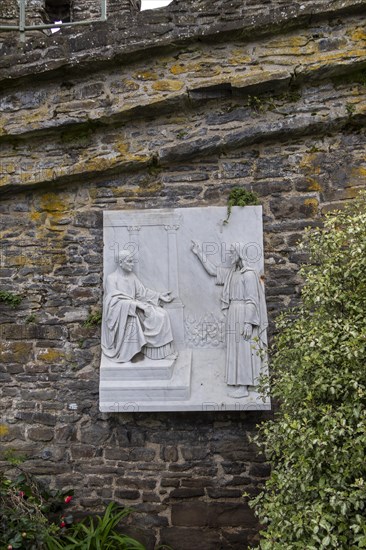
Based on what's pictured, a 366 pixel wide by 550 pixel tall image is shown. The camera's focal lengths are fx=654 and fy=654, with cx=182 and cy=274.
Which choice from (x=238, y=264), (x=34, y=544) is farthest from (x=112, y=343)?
(x=34, y=544)

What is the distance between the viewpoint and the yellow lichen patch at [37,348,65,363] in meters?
5.48

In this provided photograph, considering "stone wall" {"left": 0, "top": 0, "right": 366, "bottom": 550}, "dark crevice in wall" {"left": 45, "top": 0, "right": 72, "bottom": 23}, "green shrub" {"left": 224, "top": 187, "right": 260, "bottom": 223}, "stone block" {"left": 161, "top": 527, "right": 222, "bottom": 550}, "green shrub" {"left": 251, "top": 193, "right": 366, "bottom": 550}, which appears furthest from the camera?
"dark crevice in wall" {"left": 45, "top": 0, "right": 72, "bottom": 23}

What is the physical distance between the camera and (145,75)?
18.2 feet

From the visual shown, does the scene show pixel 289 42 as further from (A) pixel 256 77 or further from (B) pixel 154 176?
(B) pixel 154 176

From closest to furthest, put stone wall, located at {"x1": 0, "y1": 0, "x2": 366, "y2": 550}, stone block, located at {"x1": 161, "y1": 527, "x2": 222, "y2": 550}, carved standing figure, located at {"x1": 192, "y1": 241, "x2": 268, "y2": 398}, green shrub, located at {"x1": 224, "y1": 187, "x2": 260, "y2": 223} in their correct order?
carved standing figure, located at {"x1": 192, "y1": 241, "x2": 268, "y2": 398}, stone block, located at {"x1": 161, "y1": 527, "x2": 222, "y2": 550}, stone wall, located at {"x1": 0, "y1": 0, "x2": 366, "y2": 550}, green shrub, located at {"x1": 224, "y1": 187, "x2": 260, "y2": 223}

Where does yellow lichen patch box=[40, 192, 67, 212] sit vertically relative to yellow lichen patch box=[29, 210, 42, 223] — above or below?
above

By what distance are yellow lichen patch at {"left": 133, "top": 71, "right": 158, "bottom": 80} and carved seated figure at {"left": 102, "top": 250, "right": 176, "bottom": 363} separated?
1.50 m

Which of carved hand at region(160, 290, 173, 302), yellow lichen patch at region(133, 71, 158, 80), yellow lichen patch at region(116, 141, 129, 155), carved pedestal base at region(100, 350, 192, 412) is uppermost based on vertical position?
yellow lichen patch at region(133, 71, 158, 80)

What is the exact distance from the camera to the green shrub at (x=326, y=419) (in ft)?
11.5

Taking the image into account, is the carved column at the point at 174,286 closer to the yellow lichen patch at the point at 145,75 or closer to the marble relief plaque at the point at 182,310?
the marble relief plaque at the point at 182,310

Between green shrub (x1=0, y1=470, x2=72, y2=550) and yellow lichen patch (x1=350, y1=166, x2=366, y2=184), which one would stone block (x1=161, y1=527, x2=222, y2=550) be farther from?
yellow lichen patch (x1=350, y1=166, x2=366, y2=184)

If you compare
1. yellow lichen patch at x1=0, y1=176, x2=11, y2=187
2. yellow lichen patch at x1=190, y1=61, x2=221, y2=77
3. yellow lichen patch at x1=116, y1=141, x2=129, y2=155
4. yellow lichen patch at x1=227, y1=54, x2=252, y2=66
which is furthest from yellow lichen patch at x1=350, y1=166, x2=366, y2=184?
yellow lichen patch at x1=0, y1=176, x2=11, y2=187

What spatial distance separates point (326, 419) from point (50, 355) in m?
2.65

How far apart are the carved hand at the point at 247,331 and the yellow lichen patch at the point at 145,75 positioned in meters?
2.22
